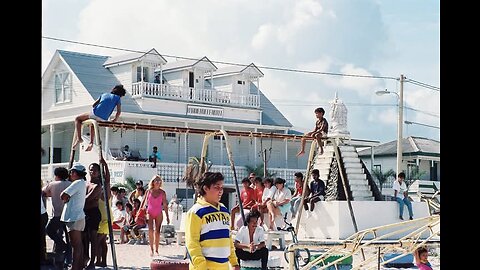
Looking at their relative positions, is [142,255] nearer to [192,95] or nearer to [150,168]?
[150,168]

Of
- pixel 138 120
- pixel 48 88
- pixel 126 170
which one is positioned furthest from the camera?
pixel 48 88

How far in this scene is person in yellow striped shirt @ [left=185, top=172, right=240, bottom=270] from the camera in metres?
5.72

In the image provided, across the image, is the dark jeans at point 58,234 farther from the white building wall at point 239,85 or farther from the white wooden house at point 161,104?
the white building wall at point 239,85

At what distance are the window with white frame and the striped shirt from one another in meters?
28.2

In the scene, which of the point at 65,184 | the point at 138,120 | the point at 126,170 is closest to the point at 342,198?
the point at 65,184

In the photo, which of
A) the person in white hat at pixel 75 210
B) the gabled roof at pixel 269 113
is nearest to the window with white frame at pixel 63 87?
the gabled roof at pixel 269 113

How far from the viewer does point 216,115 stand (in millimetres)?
34625

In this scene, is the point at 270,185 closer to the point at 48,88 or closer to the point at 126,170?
the point at 126,170

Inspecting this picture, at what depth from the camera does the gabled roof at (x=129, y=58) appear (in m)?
32.4

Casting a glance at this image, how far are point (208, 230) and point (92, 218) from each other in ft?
15.6

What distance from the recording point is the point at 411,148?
1646 inches

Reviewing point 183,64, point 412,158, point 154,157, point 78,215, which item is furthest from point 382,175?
point 78,215

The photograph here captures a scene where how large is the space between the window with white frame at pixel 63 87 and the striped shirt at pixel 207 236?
1112 inches
